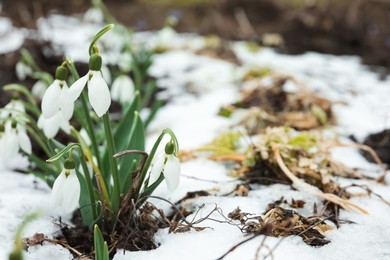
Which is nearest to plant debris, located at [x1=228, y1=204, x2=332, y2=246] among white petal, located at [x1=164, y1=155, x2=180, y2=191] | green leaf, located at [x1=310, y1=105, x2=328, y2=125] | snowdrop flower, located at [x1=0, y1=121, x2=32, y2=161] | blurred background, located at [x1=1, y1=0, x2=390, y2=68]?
white petal, located at [x1=164, y1=155, x2=180, y2=191]

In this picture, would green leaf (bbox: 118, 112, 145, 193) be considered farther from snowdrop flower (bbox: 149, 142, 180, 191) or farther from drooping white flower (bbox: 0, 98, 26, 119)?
drooping white flower (bbox: 0, 98, 26, 119)

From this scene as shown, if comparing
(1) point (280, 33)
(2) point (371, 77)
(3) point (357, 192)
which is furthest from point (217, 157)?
(1) point (280, 33)

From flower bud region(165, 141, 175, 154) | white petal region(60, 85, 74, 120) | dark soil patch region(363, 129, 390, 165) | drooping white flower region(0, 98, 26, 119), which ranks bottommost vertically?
dark soil patch region(363, 129, 390, 165)

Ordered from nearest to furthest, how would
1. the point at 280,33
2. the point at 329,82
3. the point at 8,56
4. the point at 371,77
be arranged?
the point at 8,56
the point at 329,82
the point at 371,77
the point at 280,33

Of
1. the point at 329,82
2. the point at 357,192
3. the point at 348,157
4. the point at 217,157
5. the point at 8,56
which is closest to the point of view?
the point at 357,192

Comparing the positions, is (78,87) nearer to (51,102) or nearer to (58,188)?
(51,102)

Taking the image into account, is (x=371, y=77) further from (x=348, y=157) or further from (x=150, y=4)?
(x=150, y=4)

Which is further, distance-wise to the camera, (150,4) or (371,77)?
(150,4)

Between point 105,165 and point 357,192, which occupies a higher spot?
point 105,165
